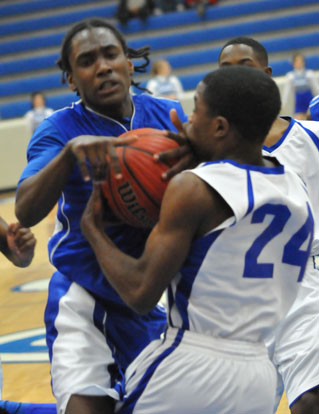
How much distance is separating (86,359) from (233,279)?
63 centimetres

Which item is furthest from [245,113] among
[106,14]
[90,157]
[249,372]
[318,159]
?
[106,14]

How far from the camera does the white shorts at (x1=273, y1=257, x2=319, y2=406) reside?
8.73 ft

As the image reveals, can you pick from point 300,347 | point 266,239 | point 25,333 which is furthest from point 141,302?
point 25,333

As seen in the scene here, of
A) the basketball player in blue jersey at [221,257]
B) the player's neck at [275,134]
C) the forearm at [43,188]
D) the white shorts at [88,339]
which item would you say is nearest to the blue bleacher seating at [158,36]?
the player's neck at [275,134]

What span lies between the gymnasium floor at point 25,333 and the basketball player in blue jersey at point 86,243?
154 cm

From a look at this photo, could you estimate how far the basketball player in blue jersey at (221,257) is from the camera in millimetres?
1896

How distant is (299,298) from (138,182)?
42.4 inches

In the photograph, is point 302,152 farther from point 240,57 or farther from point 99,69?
point 99,69

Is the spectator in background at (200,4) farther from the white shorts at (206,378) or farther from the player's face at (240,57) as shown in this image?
the white shorts at (206,378)

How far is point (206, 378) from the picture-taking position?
195 cm

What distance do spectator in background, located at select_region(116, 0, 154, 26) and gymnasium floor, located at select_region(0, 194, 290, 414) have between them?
8.50m

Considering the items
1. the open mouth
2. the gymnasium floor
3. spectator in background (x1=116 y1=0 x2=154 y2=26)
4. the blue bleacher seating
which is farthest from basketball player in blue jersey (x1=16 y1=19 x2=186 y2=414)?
spectator in background (x1=116 y1=0 x2=154 y2=26)

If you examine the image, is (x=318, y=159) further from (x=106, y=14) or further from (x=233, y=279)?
(x=106, y=14)

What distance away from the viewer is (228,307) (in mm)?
1970
